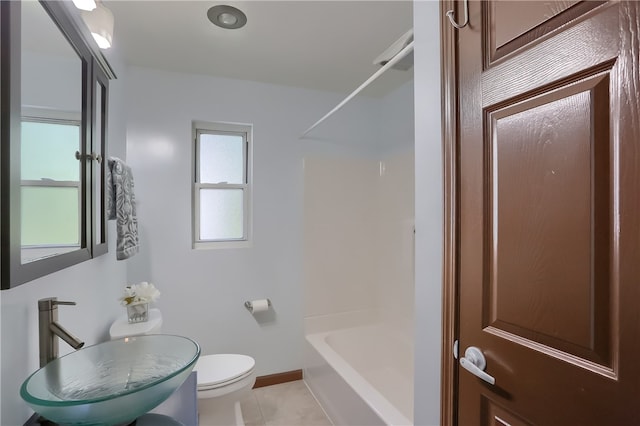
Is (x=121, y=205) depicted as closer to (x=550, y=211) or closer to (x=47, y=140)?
(x=47, y=140)

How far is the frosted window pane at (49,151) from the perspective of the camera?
0.78m

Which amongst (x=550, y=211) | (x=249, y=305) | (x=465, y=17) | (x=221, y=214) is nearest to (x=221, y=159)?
(x=221, y=214)

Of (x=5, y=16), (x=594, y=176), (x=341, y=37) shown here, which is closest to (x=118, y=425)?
(x=5, y=16)

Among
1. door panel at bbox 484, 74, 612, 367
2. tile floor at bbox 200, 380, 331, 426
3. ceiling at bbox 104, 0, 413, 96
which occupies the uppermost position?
ceiling at bbox 104, 0, 413, 96

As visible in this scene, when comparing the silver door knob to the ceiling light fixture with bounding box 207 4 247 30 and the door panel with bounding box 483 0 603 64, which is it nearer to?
the door panel with bounding box 483 0 603 64

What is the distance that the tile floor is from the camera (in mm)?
2049

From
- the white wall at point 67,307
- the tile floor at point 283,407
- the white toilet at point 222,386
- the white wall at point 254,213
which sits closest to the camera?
the white wall at point 67,307

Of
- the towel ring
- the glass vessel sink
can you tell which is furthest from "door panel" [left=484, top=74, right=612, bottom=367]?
the glass vessel sink

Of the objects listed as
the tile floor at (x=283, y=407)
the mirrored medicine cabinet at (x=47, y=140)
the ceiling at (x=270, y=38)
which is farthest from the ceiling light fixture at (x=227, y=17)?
the tile floor at (x=283, y=407)

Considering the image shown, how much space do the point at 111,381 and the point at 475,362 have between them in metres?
1.08

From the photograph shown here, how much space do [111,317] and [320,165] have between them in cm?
185

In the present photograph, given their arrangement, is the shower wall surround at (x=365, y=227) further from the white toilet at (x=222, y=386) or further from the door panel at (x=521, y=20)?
the door panel at (x=521, y=20)

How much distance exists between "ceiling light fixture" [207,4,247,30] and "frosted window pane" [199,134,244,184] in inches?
38.7

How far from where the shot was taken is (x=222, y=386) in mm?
1693
